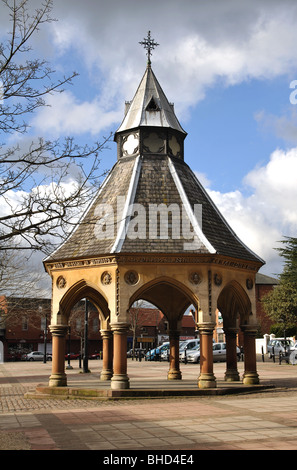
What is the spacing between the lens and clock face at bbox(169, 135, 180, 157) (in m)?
21.5

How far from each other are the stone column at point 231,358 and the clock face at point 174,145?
24.3 feet

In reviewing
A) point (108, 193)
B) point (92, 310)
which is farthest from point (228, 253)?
point (92, 310)

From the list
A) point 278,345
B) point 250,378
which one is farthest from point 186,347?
point 250,378

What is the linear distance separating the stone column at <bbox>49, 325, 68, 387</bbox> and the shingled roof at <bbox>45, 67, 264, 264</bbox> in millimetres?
2545

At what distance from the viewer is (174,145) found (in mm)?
21703

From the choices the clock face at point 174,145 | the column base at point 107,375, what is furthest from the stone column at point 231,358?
the clock face at point 174,145

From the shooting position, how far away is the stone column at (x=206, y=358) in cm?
1758

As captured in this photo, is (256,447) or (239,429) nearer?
(256,447)

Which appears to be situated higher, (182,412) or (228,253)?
(228,253)

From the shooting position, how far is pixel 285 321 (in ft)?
177

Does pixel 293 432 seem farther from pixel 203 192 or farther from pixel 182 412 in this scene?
pixel 203 192

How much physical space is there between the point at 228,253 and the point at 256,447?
34.5 feet

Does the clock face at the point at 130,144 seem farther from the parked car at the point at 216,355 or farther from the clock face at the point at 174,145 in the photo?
the parked car at the point at 216,355

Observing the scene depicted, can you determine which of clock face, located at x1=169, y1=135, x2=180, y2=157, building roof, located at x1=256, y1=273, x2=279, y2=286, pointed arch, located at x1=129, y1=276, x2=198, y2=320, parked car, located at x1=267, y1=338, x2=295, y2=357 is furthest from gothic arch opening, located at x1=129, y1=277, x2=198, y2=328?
building roof, located at x1=256, y1=273, x2=279, y2=286
